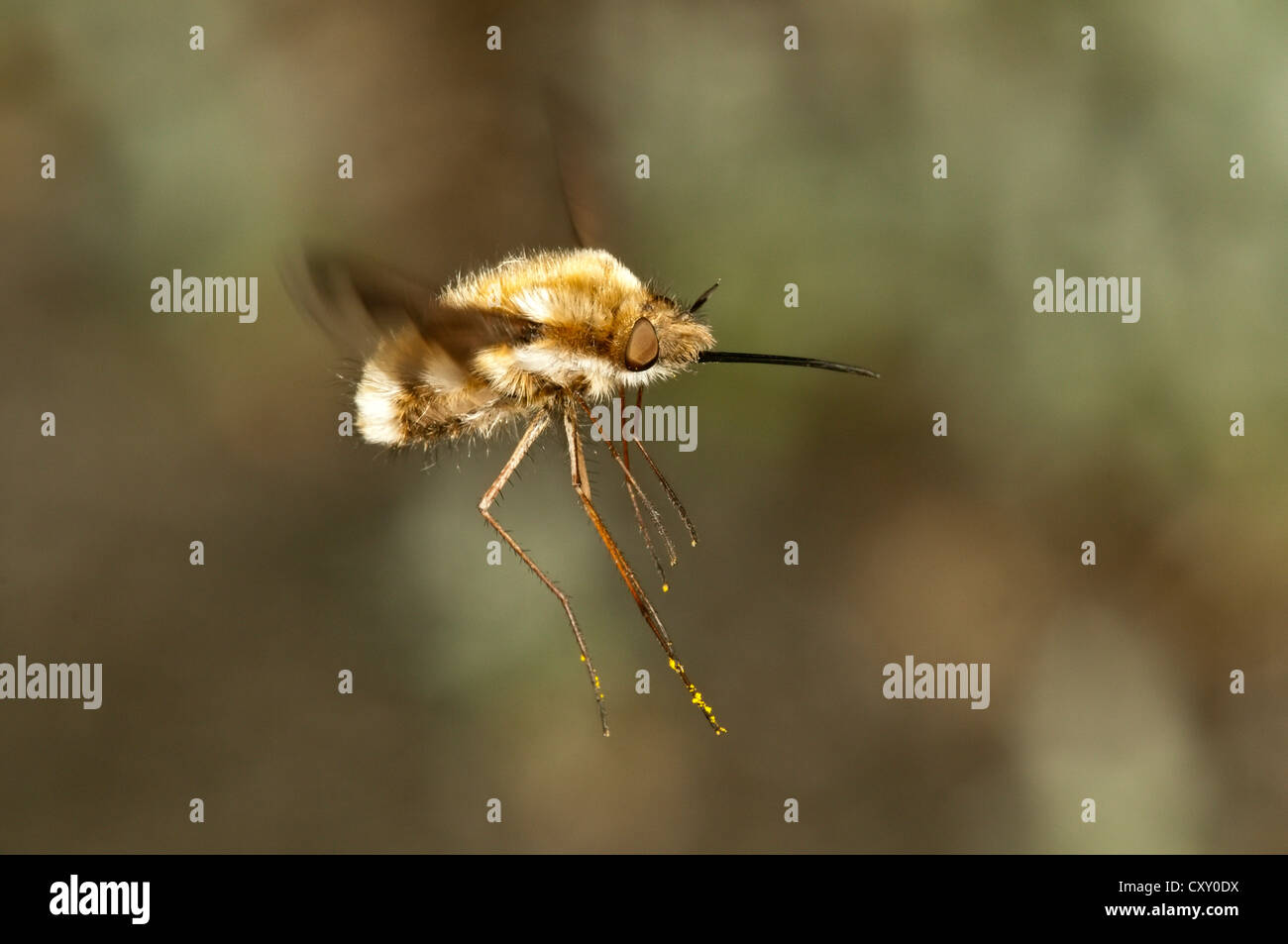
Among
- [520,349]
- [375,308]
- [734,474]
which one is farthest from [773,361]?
[734,474]

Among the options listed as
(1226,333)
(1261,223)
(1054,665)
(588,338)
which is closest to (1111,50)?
(1261,223)

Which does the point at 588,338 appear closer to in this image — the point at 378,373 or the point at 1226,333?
the point at 378,373

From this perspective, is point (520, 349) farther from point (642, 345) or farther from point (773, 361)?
point (773, 361)

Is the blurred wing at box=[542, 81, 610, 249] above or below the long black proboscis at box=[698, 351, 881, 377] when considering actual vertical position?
above

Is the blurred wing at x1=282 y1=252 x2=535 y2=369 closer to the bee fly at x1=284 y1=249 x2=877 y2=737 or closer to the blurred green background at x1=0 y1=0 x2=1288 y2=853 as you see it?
the bee fly at x1=284 y1=249 x2=877 y2=737

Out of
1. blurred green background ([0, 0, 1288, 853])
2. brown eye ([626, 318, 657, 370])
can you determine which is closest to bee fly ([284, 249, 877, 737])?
brown eye ([626, 318, 657, 370])

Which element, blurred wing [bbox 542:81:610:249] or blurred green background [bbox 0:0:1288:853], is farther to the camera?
blurred green background [bbox 0:0:1288:853]
